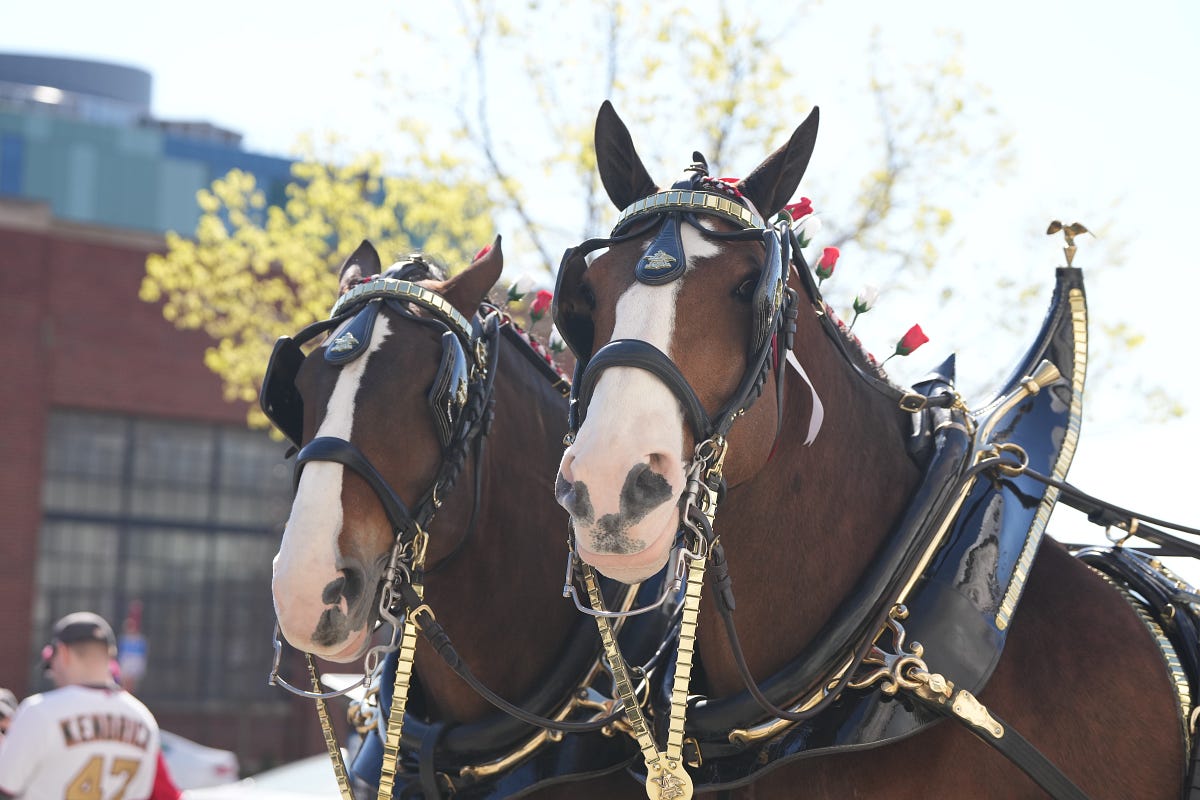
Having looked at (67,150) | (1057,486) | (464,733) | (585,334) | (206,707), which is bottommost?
(206,707)

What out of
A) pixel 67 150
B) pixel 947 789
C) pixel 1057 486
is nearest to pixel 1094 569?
pixel 1057 486

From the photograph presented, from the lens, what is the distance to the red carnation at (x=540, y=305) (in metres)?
4.20

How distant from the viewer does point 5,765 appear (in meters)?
5.26

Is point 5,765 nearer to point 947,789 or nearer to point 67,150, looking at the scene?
point 947,789

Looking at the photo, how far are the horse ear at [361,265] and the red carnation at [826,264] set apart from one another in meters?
1.33

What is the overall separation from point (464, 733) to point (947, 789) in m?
1.34

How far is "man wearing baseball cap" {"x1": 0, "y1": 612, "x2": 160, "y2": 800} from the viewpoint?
532cm

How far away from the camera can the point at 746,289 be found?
254cm

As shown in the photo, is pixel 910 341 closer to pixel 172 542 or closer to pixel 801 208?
pixel 801 208

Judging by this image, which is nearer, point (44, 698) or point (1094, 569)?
point (1094, 569)

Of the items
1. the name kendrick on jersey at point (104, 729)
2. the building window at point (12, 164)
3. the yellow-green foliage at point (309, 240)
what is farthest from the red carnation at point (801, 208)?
the building window at point (12, 164)

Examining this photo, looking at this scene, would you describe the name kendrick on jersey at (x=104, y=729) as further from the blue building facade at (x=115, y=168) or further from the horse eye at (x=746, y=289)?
the blue building facade at (x=115, y=168)

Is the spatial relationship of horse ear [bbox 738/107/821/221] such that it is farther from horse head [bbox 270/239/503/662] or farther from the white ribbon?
horse head [bbox 270/239/503/662]

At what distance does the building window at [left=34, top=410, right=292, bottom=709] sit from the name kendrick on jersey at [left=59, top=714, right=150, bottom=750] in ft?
41.2
